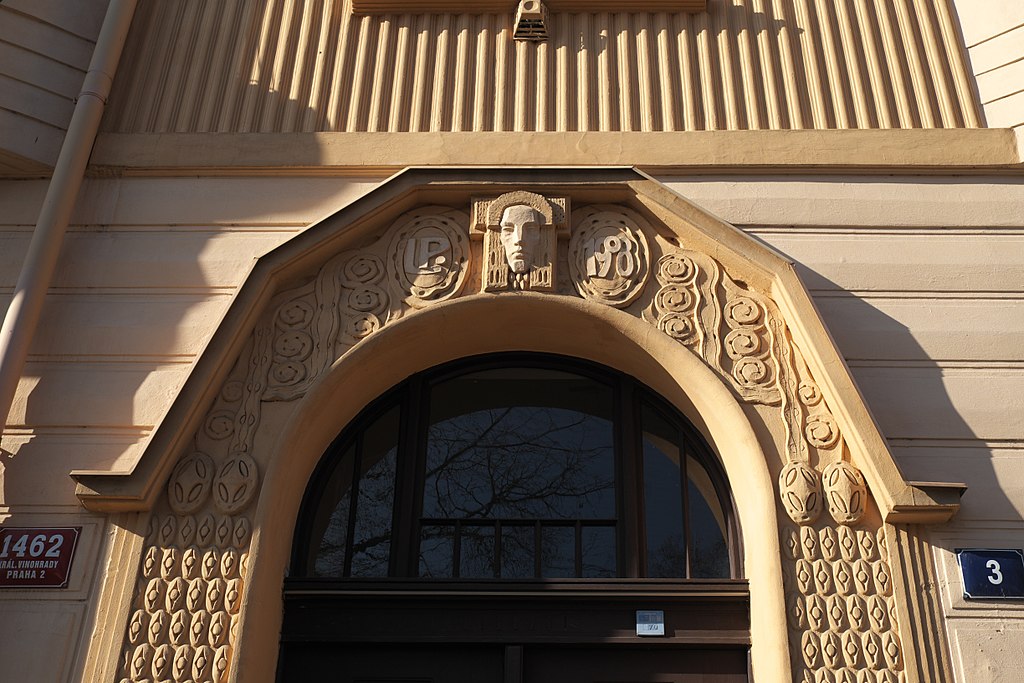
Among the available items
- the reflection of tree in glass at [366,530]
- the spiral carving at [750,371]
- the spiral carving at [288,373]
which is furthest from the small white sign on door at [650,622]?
the spiral carving at [288,373]

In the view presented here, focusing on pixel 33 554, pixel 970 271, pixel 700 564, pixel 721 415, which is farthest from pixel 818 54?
pixel 33 554

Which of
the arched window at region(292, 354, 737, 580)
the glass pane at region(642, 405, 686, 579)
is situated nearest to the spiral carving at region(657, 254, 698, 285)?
the arched window at region(292, 354, 737, 580)

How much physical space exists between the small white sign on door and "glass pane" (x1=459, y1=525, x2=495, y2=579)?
903 millimetres

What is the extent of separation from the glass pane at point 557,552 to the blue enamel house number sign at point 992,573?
2.16 m

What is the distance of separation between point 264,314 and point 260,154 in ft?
4.09

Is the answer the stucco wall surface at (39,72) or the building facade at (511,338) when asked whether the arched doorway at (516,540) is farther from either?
the stucco wall surface at (39,72)

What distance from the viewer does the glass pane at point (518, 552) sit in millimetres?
6047

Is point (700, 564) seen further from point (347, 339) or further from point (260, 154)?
point (260, 154)

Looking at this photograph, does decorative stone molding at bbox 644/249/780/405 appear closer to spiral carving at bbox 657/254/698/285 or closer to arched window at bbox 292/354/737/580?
spiral carving at bbox 657/254/698/285

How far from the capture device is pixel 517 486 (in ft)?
20.8

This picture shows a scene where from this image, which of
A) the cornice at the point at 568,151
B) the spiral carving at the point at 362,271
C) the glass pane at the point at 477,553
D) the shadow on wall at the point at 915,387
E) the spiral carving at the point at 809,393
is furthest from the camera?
the cornice at the point at 568,151

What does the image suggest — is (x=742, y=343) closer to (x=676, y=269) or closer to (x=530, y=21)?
(x=676, y=269)

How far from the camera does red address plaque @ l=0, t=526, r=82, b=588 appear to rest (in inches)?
217

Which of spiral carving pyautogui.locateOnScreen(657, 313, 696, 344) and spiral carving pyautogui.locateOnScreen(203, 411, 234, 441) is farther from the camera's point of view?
spiral carving pyautogui.locateOnScreen(657, 313, 696, 344)
